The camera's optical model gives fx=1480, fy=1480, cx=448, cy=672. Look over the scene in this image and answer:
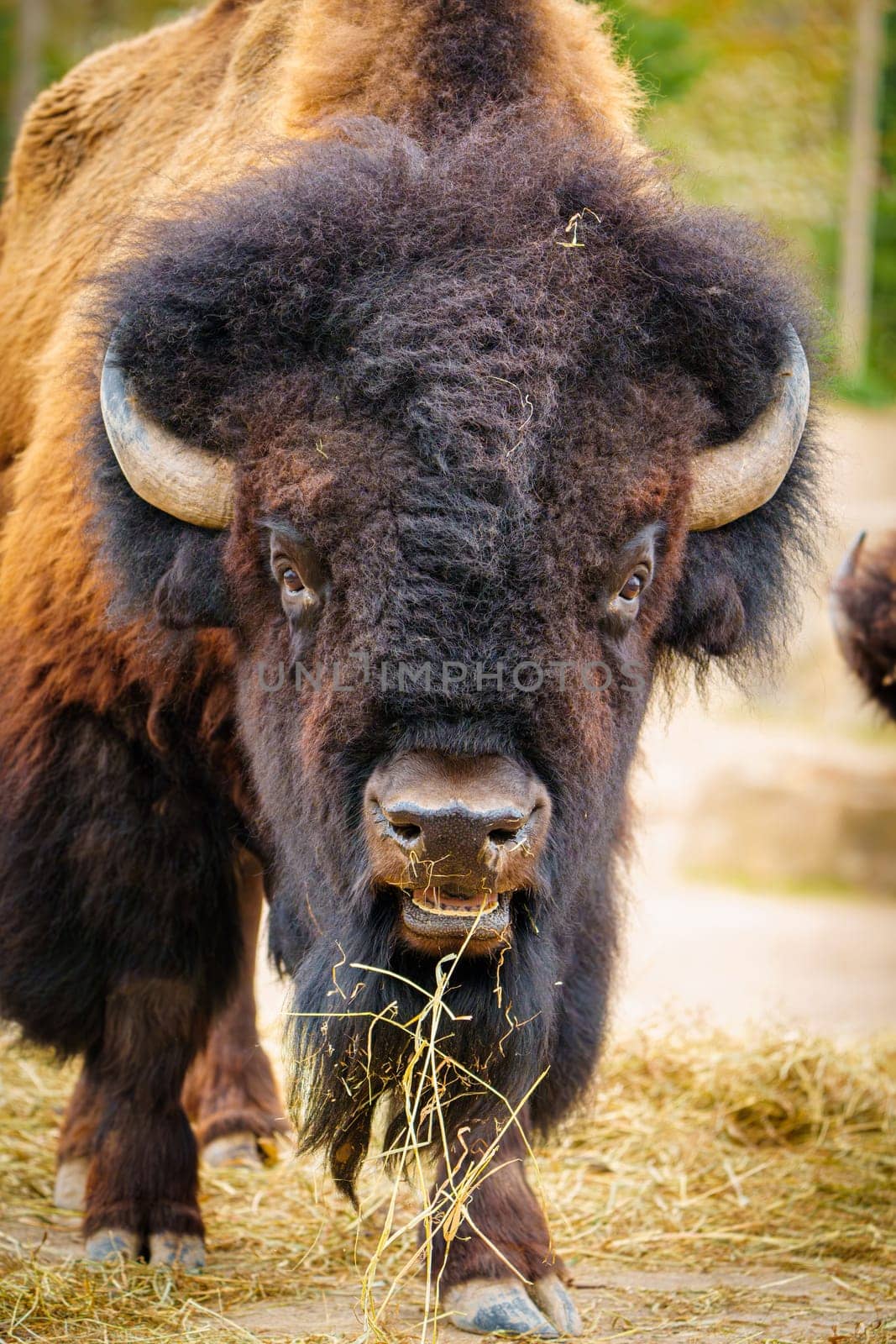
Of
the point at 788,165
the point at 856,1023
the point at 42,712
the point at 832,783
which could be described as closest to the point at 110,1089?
the point at 42,712

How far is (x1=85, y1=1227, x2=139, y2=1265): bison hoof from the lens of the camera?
444cm

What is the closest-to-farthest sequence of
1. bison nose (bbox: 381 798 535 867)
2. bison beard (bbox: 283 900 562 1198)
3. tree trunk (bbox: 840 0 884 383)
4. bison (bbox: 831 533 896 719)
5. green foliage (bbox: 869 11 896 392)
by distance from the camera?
bison nose (bbox: 381 798 535 867)
bison beard (bbox: 283 900 562 1198)
bison (bbox: 831 533 896 719)
tree trunk (bbox: 840 0 884 383)
green foliage (bbox: 869 11 896 392)

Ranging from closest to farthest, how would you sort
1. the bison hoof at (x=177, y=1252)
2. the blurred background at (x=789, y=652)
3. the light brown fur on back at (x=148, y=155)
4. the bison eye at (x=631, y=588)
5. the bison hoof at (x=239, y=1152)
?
the bison eye at (x=631, y=588), the light brown fur on back at (x=148, y=155), the bison hoof at (x=177, y=1252), the bison hoof at (x=239, y=1152), the blurred background at (x=789, y=652)

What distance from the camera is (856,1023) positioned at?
8.70 meters

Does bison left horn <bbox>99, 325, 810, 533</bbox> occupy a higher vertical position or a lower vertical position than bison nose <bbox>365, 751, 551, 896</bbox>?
higher

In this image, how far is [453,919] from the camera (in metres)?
3.18

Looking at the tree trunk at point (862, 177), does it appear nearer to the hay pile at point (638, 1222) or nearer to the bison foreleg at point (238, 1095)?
the hay pile at point (638, 1222)

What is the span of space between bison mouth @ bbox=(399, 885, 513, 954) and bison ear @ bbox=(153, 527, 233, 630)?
97cm

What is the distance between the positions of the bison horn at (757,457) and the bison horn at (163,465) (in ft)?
3.90

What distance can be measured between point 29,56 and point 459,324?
1882 cm

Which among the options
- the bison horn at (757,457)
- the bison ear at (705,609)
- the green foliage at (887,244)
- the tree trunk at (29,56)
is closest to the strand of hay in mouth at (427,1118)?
the bison ear at (705,609)

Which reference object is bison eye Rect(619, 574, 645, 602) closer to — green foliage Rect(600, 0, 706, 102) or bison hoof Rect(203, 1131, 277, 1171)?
bison hoof Rect(203, 1131, 277, 1171)

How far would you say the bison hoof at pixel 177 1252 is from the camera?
14.6 ft

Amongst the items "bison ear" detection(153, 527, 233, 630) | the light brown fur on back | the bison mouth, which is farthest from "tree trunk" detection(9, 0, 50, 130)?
the bison mouth
